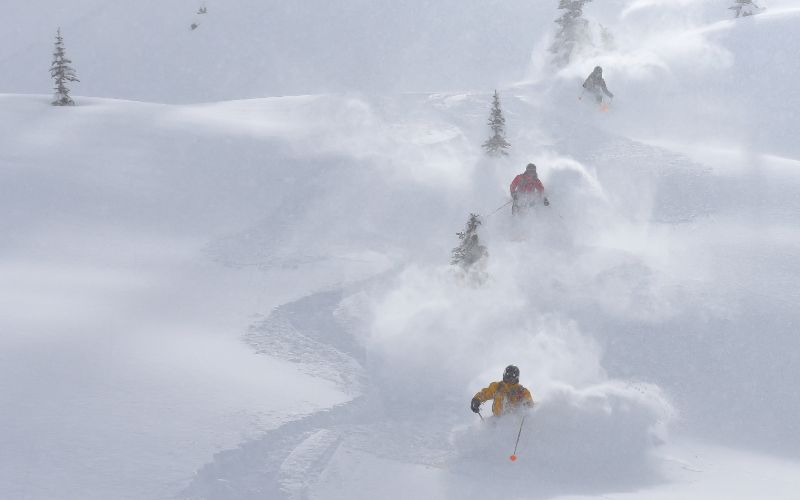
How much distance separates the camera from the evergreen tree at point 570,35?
28594 mm

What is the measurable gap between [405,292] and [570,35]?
803 inches

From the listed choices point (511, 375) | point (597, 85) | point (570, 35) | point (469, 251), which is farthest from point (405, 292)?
point (570, 35)

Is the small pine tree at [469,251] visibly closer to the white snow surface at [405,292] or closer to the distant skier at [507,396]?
the white snow surface at [405,292]

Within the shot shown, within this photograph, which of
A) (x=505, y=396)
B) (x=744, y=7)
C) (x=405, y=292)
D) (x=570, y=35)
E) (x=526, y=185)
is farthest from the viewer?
(x=744, y=7)

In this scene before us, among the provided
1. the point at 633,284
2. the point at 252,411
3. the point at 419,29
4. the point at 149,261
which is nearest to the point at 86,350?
the point at 252,411

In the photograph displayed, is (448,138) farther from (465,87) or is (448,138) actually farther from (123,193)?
(465,87)

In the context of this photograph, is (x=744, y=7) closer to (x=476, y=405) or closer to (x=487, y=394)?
(x=487, y=394)

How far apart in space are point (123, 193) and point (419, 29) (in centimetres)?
4329

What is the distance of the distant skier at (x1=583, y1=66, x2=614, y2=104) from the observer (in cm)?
2227

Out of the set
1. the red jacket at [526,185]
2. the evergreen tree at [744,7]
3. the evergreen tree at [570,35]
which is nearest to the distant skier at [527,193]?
the red jacket at [526,185]

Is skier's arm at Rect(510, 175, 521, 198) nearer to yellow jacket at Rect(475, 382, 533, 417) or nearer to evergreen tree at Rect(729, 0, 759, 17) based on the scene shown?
yellow jacket at Rect(475, 382, 533, 417)

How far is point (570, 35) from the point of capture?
29.0 metres

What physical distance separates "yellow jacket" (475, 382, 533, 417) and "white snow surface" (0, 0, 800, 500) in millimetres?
268

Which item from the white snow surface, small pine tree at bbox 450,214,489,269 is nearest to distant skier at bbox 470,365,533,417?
the white snow surface
